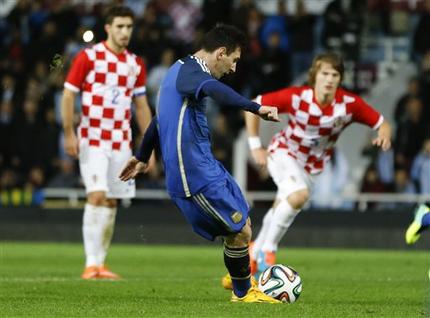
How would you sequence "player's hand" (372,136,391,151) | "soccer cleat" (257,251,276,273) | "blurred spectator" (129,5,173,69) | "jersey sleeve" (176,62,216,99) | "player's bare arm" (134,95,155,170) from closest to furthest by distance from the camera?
"jersey sleeve" (176,62,216,99), "player's hand" (372,136,391,151), "soccer cleat" (257,251,276,273), "player's bare arm" (134,95,155,170), "blurred spectator" (129,5,173,69)

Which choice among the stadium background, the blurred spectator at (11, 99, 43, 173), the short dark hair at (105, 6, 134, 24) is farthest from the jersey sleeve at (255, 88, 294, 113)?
the blurred spectator at (11, 99, 43, 173)

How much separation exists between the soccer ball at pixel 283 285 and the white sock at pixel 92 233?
129 inches

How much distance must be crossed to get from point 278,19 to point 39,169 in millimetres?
5097

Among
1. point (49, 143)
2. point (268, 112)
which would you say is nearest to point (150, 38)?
point (49, 143)

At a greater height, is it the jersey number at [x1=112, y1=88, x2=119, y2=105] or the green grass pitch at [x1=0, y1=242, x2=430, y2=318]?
the jersey number at [x1=112, y1=88, x2=119, y2=105]

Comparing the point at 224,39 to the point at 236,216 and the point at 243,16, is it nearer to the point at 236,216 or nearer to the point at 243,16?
the point at 236,216

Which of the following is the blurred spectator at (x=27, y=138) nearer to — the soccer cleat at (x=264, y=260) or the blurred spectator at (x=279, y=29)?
the blurred spectator at (x=279, y=29)

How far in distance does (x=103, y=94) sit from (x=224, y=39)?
12.3ft

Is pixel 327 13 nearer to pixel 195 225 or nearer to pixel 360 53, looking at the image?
pixel 360 53

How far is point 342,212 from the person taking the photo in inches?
818

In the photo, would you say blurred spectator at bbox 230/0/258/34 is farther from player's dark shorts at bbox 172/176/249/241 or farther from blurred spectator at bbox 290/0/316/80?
player's dark shorts at bbox 172/176/249/241

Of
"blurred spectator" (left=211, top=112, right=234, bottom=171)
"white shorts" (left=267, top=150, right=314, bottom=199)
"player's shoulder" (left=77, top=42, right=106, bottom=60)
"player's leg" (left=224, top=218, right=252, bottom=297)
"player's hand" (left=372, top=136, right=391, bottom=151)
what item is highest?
"player's shoulder" (left=77, top=42, right=106, bottom=60)

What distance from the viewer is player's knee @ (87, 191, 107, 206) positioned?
13562 mm

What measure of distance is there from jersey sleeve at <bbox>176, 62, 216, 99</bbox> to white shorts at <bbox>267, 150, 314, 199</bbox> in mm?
3859
